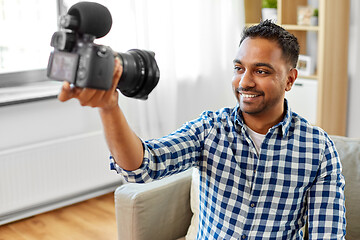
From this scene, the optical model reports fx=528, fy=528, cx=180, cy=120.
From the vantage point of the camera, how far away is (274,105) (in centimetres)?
139

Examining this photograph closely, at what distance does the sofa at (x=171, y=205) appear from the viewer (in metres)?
1.68

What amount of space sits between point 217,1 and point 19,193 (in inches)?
67.9

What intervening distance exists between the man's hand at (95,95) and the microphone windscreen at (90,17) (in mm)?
89

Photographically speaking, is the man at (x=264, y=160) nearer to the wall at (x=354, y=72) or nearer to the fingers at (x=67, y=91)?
the fingers at (x=67, y=91)

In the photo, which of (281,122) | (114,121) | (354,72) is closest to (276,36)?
(281,122)

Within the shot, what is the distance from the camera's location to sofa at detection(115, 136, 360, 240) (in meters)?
1.68

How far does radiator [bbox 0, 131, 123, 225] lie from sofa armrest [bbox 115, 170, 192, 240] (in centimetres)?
124

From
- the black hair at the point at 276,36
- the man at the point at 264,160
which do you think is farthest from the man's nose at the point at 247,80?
the black hair at the point at 276,36

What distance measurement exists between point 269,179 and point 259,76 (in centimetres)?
27

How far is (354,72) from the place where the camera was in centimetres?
328

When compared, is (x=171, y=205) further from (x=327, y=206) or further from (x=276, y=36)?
(x=276, y=36)

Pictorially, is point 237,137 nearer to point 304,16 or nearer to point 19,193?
point 19,193

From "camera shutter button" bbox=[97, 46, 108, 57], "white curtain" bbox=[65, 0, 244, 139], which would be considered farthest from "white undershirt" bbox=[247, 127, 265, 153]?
"white curtain" bbox=[65, 0, 244, 139]

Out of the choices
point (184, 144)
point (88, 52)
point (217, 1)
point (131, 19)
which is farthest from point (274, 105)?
point (217, 1)
